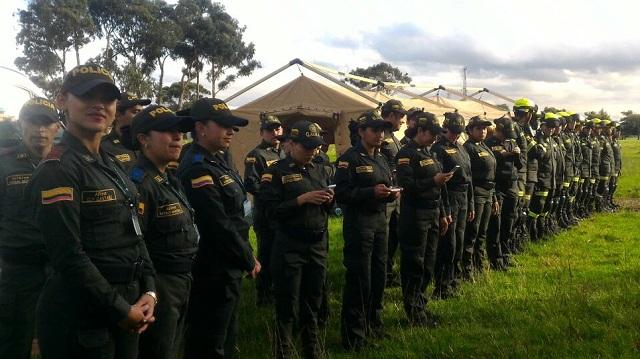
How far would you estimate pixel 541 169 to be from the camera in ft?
31.9

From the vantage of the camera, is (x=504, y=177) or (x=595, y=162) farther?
(x=595, y=162)

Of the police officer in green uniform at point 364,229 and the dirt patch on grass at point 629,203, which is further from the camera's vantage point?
the dirt patch on grass at point 629,203

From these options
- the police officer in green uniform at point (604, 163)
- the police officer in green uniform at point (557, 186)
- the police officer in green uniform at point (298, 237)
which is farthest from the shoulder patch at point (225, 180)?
the police officer in green uniform at point (604, 163)

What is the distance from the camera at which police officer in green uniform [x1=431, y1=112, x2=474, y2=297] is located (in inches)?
257

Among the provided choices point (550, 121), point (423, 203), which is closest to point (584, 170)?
point (550, 121)

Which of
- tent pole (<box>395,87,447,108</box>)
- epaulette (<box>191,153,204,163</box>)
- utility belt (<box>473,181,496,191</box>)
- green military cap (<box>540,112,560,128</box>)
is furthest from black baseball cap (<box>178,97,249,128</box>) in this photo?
tent pole (<box>395,87,447,108</box>)

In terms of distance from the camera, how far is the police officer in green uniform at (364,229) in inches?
196

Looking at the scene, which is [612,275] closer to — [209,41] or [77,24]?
[77,24]

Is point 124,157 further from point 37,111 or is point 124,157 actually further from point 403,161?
point 403,161

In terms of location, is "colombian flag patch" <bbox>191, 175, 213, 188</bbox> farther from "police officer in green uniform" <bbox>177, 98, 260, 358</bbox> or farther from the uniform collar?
the uniform collar

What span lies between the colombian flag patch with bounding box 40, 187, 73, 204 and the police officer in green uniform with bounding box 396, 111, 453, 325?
153 inches

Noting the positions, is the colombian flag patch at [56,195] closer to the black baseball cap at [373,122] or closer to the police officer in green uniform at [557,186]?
the black baseball cap at [373,122]

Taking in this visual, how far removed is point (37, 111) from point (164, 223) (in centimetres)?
191

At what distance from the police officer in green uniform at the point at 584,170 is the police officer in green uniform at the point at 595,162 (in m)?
0.18
